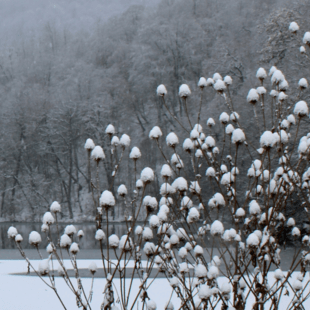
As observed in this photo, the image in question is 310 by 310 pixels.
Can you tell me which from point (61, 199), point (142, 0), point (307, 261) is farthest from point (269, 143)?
point (142, 0)

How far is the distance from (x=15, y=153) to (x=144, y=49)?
11.6 meters

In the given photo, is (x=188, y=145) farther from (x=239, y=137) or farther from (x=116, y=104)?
(x=116, y=104)

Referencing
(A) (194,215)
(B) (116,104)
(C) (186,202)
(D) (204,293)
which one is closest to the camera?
(D) (204,293)

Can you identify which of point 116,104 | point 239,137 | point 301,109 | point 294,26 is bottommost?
point 239,137

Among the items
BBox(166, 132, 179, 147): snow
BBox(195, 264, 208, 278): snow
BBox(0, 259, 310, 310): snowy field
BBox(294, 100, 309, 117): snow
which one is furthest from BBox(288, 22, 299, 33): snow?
BBox(0, 259, 310, 310): snowy field

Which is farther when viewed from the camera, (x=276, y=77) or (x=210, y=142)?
(x=210, y=142)

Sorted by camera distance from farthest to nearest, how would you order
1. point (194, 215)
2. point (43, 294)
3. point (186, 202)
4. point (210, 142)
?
point (43, 294) → point (210, 142) → point (186, 202) → point (194, 215)

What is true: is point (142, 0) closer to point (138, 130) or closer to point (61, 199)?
point (138, 130)

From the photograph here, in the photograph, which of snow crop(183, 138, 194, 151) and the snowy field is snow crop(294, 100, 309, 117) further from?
the snowy field

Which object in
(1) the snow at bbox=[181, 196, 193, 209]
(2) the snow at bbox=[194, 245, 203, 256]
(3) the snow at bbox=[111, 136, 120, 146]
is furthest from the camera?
(3) the snow at bbox=[111, 136, 120, 146]

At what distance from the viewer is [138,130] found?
96.1 feet

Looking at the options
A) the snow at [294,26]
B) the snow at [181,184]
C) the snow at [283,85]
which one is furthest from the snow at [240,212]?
the snow at [294,26]

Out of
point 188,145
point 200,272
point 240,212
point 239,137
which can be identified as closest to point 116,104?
point 188,145

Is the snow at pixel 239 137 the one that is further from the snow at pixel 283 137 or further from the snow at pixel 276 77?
the snow at pixel 276 77
